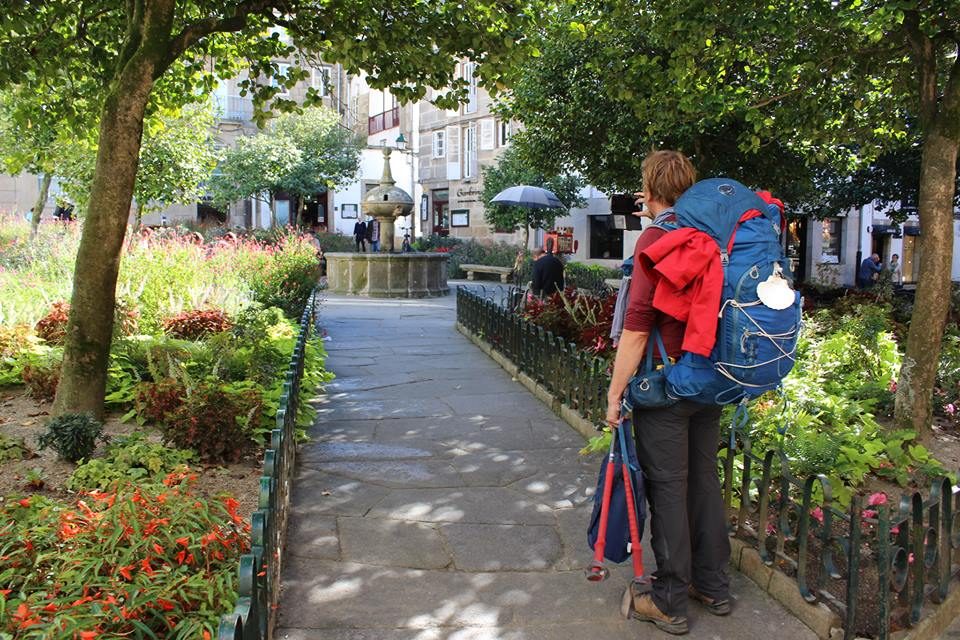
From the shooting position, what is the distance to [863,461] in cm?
462

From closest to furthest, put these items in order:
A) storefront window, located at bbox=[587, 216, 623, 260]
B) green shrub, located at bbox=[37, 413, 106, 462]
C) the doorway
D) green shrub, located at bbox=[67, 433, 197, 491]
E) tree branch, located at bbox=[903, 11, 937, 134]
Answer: green shrub, located at bbox=[67, 433, 197, 491], green shrub, located at bbox=[37, 413, 106, 462], tree branch, located at bbox=[903, 11, 937, 134], storefront window, located at bbox=[587, 216, 623, 260], the doorway

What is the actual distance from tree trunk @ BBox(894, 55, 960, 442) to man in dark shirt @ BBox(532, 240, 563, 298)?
19.2 ft

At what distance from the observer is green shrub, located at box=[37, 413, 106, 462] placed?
14.8ft

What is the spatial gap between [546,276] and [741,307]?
321 inches

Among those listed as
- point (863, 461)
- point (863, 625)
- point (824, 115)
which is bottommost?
point (863, 625)

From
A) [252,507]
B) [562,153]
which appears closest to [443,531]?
[252,507]

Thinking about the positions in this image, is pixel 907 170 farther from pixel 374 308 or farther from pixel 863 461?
pixel 863 461

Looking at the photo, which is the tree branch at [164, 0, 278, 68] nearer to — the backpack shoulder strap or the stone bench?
the backpack shoulder strap

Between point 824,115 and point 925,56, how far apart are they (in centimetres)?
194

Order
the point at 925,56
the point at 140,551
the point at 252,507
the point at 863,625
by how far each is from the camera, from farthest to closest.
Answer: the point at 925,56 < the point at 252,507 < the point at 863,625 < the point at 140,551

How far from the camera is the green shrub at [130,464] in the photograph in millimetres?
4129

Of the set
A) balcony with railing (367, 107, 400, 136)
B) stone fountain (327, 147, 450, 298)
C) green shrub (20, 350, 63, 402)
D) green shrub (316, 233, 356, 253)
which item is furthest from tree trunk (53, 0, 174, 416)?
balcony with railing (367, 107, 400, 136)

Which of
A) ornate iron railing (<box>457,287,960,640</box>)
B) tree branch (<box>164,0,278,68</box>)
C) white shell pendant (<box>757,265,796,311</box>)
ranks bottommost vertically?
ornate iron railing (<box>457,287,960,640</box>)

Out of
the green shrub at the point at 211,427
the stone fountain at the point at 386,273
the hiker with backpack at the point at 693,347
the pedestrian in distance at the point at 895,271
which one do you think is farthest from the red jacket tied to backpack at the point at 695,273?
the pedestrian in distance at the point at 895,271
